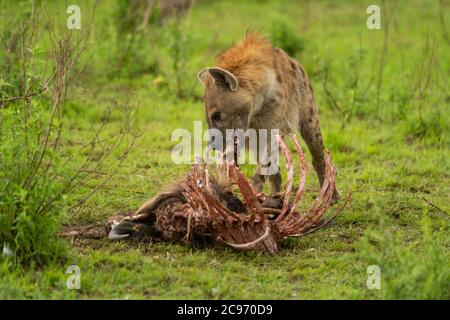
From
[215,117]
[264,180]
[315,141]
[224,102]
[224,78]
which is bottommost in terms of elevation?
[264,180]

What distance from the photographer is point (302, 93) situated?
720 cm

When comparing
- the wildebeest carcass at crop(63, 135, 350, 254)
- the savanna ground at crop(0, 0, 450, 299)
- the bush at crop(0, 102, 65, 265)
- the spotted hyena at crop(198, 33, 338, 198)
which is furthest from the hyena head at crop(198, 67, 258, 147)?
the bush at crop(0, 102, 65, 265)

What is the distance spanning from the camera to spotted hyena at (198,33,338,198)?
632cm

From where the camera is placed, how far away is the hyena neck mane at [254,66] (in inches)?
253

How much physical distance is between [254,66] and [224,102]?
0.41 m

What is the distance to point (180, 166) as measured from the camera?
7902mm

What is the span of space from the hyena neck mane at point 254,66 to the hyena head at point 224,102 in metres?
0.09

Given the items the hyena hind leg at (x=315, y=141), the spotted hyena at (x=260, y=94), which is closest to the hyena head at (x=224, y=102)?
the spotted hyena at (x=260, y=94)

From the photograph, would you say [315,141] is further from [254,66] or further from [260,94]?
[254,66]

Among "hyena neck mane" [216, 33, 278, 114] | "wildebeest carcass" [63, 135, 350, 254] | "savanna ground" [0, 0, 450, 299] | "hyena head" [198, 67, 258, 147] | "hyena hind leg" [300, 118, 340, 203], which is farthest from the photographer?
"hyena hind leg" [300, 118, 340, 203]

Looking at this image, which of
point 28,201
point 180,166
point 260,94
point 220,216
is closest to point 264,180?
point 260,94

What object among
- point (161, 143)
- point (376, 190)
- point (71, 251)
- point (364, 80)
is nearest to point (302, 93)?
point (376, 190)

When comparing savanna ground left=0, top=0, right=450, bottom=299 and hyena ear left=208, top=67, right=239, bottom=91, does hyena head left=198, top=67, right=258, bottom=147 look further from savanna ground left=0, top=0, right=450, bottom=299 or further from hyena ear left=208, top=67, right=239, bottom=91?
savanna ground left=0, top=0, right=450, bottom=299

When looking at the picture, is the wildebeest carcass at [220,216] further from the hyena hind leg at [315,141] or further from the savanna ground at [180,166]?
the hyena hind leg at [315,141]
